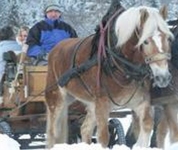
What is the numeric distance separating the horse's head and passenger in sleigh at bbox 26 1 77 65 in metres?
1.97

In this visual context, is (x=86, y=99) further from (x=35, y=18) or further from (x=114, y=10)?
(x=35, y=18)

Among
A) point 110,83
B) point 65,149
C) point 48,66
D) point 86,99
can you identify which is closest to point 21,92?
point 48,66

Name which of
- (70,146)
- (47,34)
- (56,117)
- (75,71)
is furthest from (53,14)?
(70,146)

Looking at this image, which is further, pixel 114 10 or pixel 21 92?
pixel 21 92

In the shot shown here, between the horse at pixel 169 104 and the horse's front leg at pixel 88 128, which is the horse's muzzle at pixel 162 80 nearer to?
the horse at pixel 169 104

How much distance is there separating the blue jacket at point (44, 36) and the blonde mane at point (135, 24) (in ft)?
6.39

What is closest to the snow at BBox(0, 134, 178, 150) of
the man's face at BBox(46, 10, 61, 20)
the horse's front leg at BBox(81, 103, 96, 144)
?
the horse's front leg at BBox(81, 103, 96, 144)

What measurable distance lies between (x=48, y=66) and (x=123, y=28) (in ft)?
6.14

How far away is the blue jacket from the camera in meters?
9.26

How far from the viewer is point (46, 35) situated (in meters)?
9.33

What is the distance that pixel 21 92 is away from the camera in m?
9.00

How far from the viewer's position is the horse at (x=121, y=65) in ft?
23.0

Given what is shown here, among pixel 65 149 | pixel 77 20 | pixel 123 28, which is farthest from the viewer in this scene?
pixel 77 20

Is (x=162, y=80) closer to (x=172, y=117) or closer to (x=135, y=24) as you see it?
(x=135, y=24)
